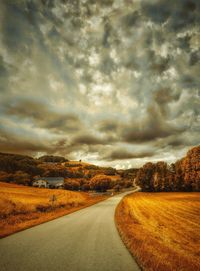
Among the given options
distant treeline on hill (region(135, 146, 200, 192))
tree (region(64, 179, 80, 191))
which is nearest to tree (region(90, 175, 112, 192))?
tree (region(64, 179, 80, 191))

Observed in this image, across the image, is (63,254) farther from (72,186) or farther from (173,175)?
(72,186)

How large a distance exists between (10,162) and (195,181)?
124 meters

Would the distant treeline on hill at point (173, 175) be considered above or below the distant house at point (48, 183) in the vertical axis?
above

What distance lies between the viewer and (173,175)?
257ft

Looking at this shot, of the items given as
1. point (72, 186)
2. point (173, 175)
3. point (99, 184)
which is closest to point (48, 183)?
point (72, 186)

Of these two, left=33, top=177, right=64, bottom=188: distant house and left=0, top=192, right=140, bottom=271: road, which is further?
left=33, top=177, right=64, bottom=188: distant house

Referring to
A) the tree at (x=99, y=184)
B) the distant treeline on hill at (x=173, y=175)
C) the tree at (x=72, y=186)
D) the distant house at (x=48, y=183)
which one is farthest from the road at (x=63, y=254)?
the distant house at (x=48, y=183)

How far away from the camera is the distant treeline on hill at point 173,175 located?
62906mm

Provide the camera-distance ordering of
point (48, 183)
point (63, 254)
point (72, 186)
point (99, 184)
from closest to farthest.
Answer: point (63, 254) < point (72, 186) < point (99, 184) < point (48, 183)

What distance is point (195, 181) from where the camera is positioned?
6153cm

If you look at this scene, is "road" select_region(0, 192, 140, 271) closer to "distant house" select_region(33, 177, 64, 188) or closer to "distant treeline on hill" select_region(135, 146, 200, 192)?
"distant treeline on hill" select_region(135, 146, 200, 192)

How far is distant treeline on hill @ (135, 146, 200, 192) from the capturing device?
2477 inches

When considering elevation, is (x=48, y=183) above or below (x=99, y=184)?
below

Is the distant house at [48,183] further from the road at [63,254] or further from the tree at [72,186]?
the road at [63,254]
